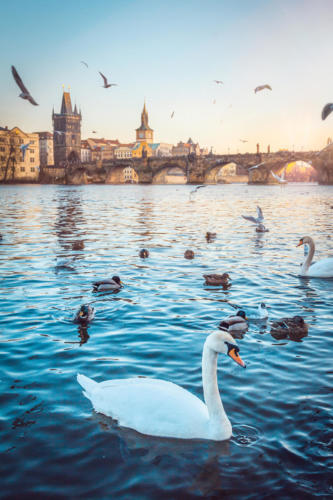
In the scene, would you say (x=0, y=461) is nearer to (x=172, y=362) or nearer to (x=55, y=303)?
(x=172, y=362)

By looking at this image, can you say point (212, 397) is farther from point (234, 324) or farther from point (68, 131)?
point (68, 131)

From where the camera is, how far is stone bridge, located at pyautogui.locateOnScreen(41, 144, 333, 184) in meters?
82.6

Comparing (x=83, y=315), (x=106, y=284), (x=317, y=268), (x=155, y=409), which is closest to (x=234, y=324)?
(x=83, y=315)

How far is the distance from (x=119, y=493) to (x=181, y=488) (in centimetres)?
43

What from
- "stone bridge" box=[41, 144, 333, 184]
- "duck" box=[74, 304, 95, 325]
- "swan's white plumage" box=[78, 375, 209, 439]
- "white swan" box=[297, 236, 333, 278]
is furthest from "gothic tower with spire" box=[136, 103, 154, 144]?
"swan's white plumage" box=[78, 375, 209, 439]

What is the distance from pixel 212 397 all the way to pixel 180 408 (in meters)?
0.27

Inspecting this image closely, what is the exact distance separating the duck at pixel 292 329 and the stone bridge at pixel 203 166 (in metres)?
72.7

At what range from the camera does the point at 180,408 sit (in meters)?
3.69

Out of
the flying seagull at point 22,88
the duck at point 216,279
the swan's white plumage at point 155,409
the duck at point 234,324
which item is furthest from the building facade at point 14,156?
the swan's white plumage at point 155,409

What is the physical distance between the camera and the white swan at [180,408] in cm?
367

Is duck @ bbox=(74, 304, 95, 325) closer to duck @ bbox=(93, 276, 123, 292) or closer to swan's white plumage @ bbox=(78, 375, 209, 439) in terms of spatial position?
duck @ bbox=(93, 276, 123, 292)

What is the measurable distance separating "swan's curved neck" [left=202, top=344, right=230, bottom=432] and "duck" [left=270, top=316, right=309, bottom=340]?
259 cm

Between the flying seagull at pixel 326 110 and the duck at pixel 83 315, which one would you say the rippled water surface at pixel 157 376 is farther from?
the flying seagull at pixel 326 110

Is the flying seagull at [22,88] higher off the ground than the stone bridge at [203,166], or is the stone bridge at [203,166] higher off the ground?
the stone bridge at [203,166]
